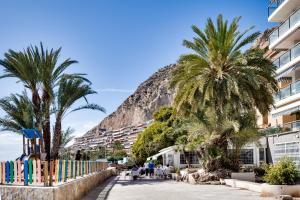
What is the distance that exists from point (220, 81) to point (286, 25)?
1035 centimetres

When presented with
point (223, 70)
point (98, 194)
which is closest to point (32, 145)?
point (98, 194)

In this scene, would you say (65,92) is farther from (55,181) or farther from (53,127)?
(55,181)

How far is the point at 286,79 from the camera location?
3378 cm

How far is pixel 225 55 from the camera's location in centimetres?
2517

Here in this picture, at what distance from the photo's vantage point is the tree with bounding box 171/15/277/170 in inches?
980

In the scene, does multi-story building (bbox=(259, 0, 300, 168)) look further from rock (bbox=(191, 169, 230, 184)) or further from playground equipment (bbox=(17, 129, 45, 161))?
playground equipment (bbox=(17, 129, 45, 161))

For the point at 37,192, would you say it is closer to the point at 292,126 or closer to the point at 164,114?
the point at 292,126

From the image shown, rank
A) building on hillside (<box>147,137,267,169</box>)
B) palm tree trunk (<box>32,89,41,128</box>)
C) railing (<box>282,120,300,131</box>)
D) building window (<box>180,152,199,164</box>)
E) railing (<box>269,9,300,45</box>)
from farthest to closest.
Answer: building window (<box>180,152,199,164</box>) → building on hillside (<box>147,137,267,169</box>) → railing (<box>269,9,300,45</box>) → railing (<box>282,120,300,131</box>) → palm tree trunk (<box>32,89,41,128</box>)

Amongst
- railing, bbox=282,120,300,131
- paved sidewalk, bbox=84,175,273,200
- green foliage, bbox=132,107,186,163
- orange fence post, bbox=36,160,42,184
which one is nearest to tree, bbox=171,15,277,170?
railing, bbox=282,120,300,131

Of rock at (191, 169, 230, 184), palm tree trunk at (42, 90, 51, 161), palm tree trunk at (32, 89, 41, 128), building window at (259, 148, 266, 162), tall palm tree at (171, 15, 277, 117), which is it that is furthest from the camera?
building window at (259, 148, 266, 162)

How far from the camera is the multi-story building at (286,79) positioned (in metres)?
27.6

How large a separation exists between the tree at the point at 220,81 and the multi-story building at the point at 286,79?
289 cm

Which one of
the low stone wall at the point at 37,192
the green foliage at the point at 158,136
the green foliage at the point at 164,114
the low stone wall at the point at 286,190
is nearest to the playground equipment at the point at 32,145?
the low stone wall at the point at 37,192

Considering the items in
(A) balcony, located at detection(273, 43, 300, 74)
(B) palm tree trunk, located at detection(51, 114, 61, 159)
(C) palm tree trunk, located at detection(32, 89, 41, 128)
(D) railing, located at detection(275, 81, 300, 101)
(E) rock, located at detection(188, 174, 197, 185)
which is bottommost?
(E) rock, located at detection(188, 174, 197, 185)
